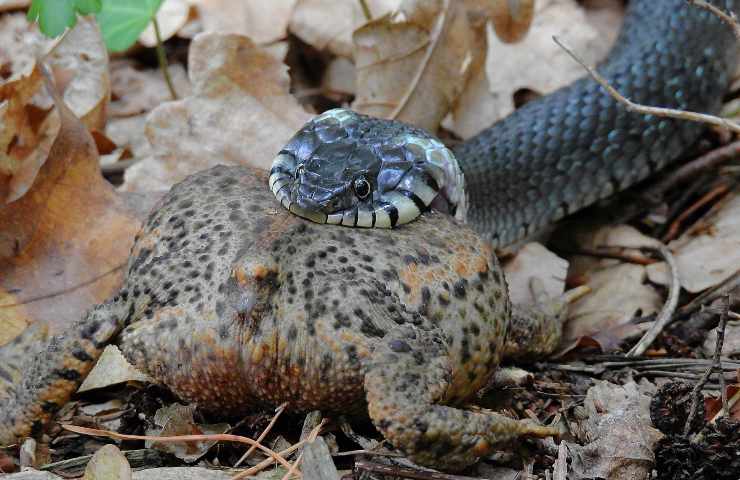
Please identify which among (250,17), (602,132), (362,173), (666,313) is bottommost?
(666,313)

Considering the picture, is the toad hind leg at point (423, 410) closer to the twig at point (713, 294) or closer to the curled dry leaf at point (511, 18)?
the twig at point (713, 294)

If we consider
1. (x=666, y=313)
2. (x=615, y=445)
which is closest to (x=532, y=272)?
(x=666, y=313)

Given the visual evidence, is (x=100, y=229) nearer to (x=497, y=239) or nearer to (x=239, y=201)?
(x=239, y=201)

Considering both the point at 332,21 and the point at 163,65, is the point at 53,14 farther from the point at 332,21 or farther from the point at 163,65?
the point at 332,21

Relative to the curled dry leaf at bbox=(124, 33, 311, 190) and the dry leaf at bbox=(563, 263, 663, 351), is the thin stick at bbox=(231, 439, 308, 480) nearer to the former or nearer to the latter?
the dry leaf at bbox=(563, 263, 663, 351)

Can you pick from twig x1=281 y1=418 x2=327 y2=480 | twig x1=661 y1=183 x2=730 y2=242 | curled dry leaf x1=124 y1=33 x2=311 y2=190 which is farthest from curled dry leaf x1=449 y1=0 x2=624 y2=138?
twig x1=281 y1=418 x2=327 y2=480

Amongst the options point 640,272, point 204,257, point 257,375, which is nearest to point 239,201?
point 204,257
